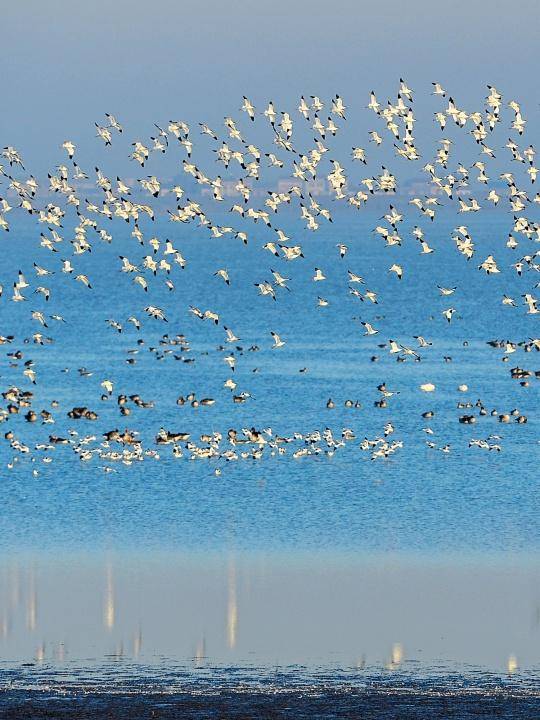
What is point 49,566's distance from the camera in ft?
166

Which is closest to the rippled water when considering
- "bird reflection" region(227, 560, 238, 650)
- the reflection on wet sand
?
the reflection on wet sand

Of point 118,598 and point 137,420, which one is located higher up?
point 137,420

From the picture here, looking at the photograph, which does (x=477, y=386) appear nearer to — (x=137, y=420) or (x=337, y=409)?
(x=337, y=409)

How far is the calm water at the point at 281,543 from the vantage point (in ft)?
130

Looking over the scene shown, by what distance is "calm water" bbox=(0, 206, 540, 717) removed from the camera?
39.8 metres

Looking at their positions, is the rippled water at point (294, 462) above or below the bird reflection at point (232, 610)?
above

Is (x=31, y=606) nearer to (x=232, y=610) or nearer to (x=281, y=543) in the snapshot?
(x=232, y=610)

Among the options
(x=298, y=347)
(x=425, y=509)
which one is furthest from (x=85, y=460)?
(x=298, y=347)

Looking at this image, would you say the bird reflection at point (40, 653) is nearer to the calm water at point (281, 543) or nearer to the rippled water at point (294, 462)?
the calm water at point (281, 543)

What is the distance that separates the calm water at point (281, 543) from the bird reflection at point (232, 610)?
0.32 ft

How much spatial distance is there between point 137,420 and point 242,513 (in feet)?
68.9

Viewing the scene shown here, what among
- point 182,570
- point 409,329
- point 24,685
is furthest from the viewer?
point 409,329

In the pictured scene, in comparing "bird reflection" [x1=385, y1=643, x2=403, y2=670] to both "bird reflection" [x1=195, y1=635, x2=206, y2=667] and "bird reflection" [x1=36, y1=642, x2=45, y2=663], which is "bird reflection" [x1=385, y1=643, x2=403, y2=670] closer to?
"bird reflection" [x1=195, y1=635, x2=206, y2=667]

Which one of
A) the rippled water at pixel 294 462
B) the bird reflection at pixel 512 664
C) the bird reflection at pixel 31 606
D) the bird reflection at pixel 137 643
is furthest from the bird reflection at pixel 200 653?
the rippled water at pixel 294 462
